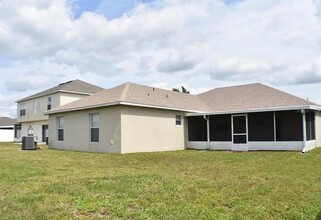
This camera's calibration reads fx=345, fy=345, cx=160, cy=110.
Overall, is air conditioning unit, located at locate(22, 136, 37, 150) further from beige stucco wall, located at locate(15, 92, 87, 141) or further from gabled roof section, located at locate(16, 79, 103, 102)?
gabled roof section, located at locate(16, 79, 103, 102)

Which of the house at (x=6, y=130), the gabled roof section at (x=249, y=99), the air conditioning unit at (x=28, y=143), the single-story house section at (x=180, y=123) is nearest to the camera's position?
the single-story house section at (x=180, y=123)

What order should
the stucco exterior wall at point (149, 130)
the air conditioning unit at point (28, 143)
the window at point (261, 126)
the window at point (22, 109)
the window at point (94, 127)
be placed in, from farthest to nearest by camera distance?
the window at point (22, 109)
the air conditioning unit at point (28, 143)
the window at point (261, 126)
the window at point (94, 127)
the stucco exterior wall at point (149, 130)

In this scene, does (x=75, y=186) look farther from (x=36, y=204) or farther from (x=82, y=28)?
(x=82, y=28)

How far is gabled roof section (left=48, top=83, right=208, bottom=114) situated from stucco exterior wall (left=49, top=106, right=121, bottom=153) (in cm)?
43

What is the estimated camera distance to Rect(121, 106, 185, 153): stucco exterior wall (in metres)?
18.6

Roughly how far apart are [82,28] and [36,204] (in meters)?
11.7

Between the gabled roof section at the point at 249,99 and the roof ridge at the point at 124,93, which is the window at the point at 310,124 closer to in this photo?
the gabled roof section at the point at 249,99

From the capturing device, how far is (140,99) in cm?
1977

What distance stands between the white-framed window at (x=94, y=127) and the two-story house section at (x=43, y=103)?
12.3 m

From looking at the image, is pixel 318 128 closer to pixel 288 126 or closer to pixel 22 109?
pixel 288 126

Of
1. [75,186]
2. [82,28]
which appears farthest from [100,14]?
[75,186]

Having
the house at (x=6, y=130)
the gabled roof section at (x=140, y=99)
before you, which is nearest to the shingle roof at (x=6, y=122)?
the house at (x=6, y=130)

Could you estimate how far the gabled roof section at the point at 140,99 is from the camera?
1909 centimetres

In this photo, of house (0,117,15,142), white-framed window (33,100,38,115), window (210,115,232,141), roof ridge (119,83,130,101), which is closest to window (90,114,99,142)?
roof ridge (119,83,130,101)
